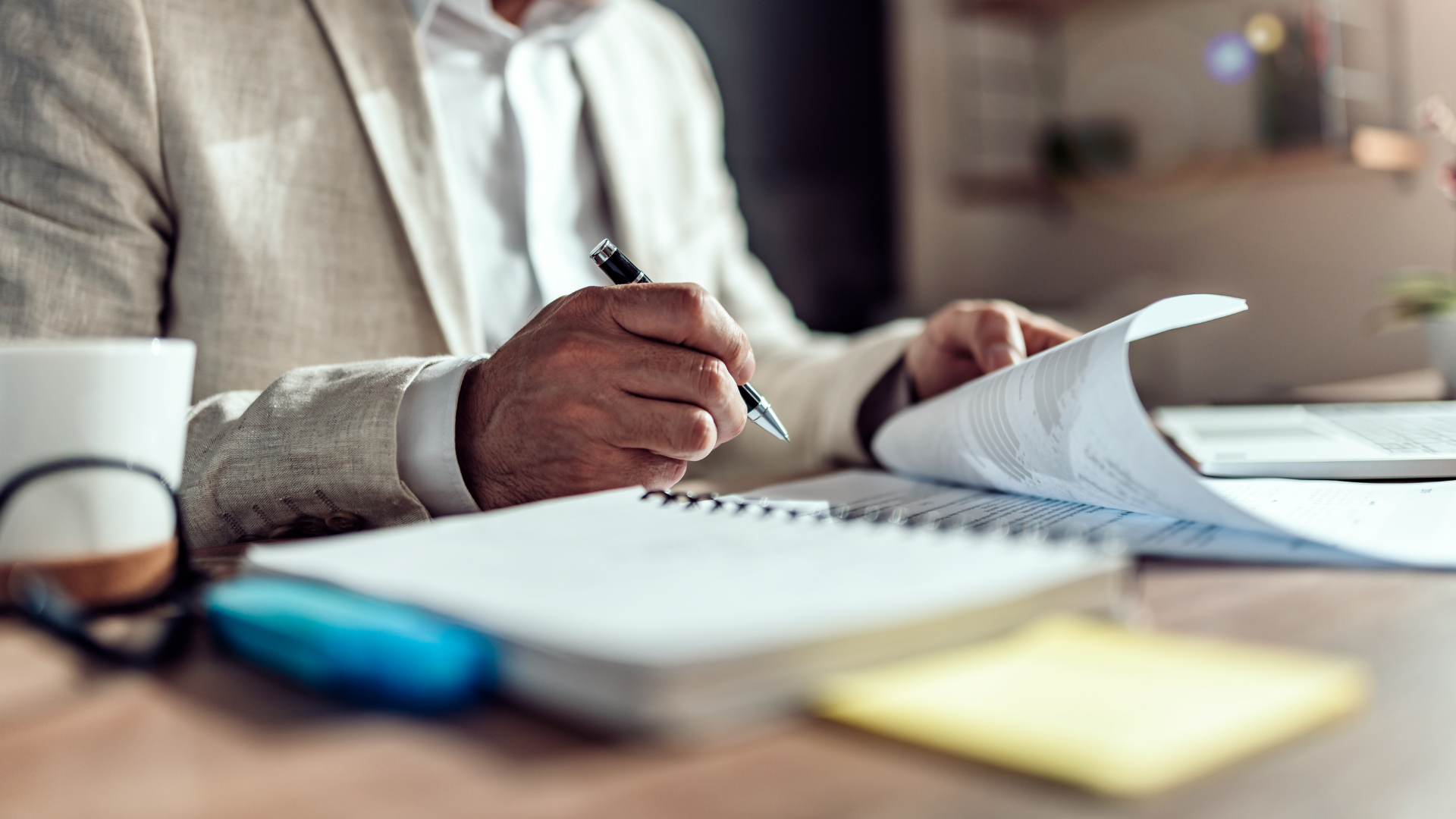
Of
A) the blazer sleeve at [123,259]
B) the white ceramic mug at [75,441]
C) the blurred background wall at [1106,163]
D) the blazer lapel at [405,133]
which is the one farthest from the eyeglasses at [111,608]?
the blurred background wall at [1106,163]

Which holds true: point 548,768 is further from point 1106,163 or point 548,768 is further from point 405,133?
point 1106,163

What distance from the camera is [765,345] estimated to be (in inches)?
49.3

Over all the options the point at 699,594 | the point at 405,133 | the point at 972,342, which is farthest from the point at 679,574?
the point at 405,133

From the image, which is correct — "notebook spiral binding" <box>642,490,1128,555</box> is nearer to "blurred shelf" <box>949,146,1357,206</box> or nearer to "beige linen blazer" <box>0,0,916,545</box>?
"beige linen blazer" <box>0,0,916,545</box>

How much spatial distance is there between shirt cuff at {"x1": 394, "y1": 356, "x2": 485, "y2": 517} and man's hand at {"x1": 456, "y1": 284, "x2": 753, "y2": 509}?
0.7 inches

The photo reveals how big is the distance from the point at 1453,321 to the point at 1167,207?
60.4 inches

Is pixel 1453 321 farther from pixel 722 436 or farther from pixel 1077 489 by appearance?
pixel 722 436

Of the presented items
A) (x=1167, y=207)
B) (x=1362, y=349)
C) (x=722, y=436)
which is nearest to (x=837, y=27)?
(x=1167, y=207)

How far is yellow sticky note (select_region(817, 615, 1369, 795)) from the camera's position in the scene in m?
0.22

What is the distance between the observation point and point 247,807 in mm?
223

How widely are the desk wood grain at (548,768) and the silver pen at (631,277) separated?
43 centimetres

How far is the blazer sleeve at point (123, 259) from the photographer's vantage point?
59 centimetres

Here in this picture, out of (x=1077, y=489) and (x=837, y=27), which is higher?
(x=837, y=27)

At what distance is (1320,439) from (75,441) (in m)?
0.79
